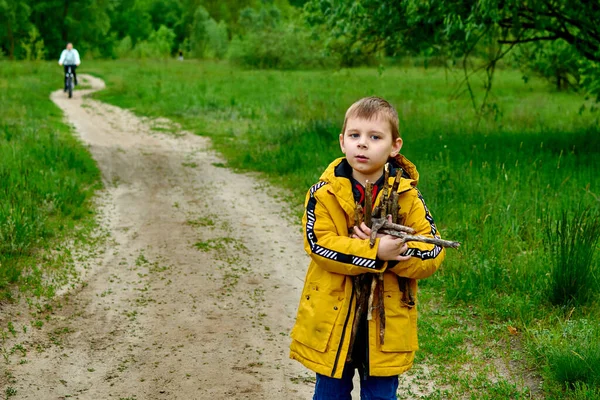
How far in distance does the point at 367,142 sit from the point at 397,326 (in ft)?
2.61

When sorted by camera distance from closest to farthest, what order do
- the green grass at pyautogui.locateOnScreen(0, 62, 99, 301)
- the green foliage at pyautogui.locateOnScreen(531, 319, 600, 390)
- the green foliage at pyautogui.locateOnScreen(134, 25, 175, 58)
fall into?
1. the green foliage at pyautogui.locateOnScreen(531, 319, 600, 390)
2. the green grass at pyautogui.locateOnScreen(0, 62, 99, 301)
3. the green foliage at pyautogui.locateOnScreen(134, 25, 175, 58)

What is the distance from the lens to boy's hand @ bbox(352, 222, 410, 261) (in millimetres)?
2852

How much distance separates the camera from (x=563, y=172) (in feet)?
29.8

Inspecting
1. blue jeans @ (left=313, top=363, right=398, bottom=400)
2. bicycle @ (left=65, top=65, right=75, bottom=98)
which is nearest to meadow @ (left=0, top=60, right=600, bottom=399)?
blue jeans @ (left=313, top=363, right=398, bottom=400)

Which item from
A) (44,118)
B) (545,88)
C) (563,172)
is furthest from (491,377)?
(545,88)

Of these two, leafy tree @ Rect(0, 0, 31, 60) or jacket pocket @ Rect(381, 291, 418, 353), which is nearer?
jacket pocket @ Rect(381, 291, 418, 353)

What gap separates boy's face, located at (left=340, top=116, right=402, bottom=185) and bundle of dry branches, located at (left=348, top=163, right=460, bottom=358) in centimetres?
11

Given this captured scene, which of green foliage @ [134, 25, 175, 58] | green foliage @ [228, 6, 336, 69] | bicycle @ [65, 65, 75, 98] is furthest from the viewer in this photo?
green foliage @ [134, 25, 175, 58]

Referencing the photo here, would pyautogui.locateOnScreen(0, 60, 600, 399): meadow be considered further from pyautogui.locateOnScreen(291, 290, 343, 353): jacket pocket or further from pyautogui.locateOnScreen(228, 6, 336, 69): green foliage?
pyautogui.locateOnScreen(228, 6, 336, 69): green foliage

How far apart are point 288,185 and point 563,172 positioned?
3823 mm

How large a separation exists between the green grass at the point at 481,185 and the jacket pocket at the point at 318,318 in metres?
1.78

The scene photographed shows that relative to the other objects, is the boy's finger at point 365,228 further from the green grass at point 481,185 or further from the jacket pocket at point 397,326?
the green grass at point 481,185

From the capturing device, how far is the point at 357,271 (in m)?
2.92

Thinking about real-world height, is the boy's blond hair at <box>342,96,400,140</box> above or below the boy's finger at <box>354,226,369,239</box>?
above
